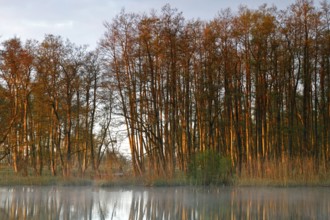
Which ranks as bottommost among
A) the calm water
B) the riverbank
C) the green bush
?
the calm water

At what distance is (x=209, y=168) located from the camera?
1691 centimetres

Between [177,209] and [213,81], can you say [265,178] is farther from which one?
[177,209]

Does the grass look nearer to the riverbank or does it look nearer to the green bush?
the riverbank

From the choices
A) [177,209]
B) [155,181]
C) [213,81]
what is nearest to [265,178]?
[155,181]

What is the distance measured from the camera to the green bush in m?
16.8

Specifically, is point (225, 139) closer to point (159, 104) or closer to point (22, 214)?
point (159, 104)

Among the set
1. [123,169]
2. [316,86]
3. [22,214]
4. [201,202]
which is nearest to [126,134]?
[123,169]

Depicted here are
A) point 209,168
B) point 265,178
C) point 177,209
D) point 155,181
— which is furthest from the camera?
point 155,181

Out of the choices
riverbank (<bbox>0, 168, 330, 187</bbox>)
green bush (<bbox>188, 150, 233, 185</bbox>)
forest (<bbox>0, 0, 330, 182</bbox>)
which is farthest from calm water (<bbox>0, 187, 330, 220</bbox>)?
forest (<bbox>0, 0, 330, 182</bbox>)

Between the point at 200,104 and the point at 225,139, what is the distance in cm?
242

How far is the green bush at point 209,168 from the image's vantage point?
16.8m

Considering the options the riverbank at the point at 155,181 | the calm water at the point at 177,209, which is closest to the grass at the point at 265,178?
the riverbank at the point at 155,181

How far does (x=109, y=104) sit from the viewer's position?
23.4 metres

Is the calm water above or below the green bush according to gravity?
below
